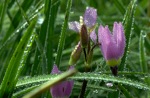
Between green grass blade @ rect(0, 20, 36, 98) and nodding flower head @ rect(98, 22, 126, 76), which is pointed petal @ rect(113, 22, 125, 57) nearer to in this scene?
nodding flower head @ rect(98, 22, 126, 76)

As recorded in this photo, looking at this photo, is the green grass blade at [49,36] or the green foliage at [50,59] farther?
the green grass blade at [49,36]

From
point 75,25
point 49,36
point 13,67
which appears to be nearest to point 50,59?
point 49,36

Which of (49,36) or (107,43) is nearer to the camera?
(107,43)

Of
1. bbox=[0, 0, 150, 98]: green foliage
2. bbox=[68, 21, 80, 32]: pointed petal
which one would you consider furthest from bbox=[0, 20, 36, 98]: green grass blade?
bbox=[68, 21, 80, 32]: pointed petal

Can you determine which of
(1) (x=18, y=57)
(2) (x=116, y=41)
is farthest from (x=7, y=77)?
(2) (x=116, y=41)

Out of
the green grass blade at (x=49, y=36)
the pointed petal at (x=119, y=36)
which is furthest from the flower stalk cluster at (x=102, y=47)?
the green grass blade at (x=49, y=36)

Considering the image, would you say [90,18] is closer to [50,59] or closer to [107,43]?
[107,43]

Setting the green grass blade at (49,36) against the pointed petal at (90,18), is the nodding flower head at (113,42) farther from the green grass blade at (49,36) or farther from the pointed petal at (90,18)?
the green grass blade at (49,36)
